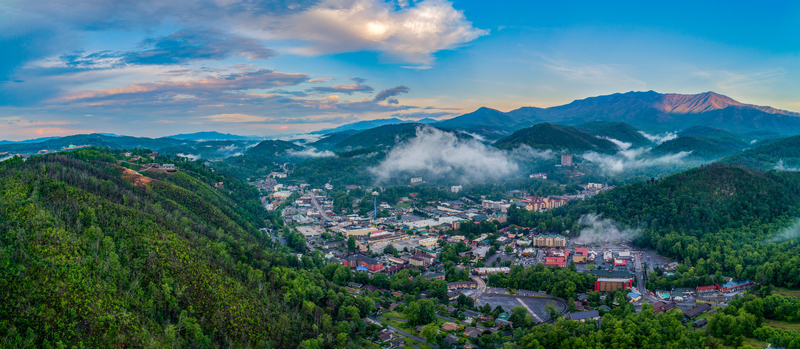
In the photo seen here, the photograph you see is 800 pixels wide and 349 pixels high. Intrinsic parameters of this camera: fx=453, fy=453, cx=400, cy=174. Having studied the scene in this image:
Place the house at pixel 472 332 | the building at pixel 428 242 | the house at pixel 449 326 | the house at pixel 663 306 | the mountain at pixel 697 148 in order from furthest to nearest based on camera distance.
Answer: the mountain at pixel 697 148
the building at pixel 428 242
the house at pixel 663 306
the house at pixel 449 326
the house at pixel 472 332

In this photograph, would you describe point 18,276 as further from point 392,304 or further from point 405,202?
point 405,202

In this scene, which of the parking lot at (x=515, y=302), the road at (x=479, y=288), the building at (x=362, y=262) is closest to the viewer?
the parking lot at (x=515, y=302)

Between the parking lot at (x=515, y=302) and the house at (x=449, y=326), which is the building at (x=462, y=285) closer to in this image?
the parking lot at (x=515, y=302)

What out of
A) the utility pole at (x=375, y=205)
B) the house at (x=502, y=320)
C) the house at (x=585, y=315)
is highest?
the utility pole at (x=375, y=205)

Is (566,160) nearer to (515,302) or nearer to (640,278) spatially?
(640,278)

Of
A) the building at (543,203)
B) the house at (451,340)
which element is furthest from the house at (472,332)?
the building at (543,203)

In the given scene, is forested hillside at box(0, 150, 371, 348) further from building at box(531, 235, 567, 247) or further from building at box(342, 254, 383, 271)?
building at box(531, 235, 567, 247)
